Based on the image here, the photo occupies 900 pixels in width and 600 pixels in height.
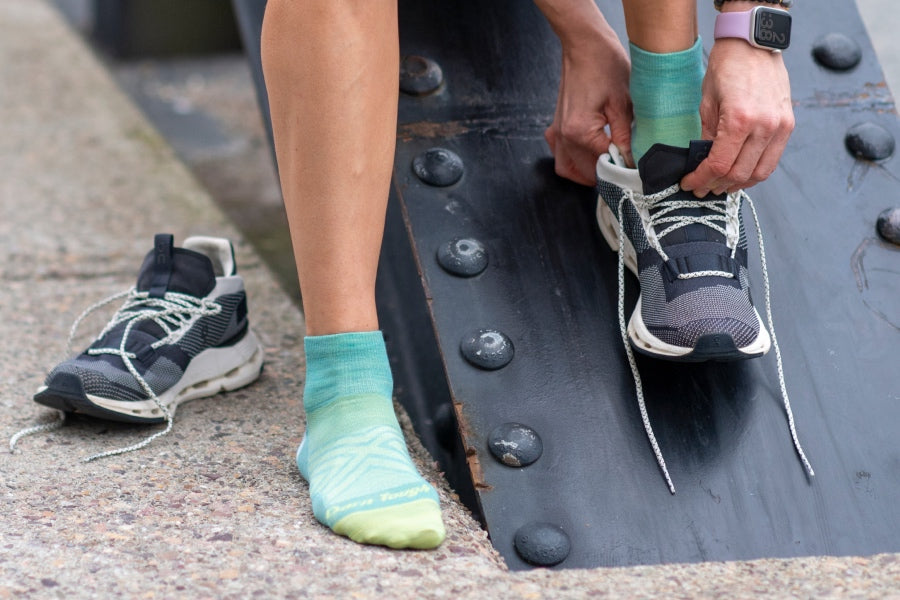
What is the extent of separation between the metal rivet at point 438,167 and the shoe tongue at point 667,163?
29 centimetres

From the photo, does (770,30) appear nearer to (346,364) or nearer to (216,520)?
(346,364)

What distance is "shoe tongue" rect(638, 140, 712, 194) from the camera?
115 cm

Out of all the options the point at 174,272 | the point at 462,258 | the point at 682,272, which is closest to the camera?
the point at 682,272

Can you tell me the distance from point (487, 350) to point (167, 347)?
446mm

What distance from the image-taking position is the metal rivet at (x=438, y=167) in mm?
1382

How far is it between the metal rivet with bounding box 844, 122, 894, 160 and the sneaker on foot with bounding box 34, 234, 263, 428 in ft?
3.02

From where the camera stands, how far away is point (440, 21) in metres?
1.56

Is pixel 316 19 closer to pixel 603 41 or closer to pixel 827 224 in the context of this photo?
pixel 603 41

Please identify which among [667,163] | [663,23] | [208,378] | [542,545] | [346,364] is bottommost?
[208,378]

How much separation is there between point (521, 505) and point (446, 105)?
647 millimetres

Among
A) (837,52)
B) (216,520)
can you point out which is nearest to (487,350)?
(216,520)

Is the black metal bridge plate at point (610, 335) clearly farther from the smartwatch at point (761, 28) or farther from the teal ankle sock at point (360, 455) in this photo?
the smartwatch at point (761, 28)

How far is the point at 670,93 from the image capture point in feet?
3.96

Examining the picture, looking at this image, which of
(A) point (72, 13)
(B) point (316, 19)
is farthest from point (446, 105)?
(A) point (72, 13)
